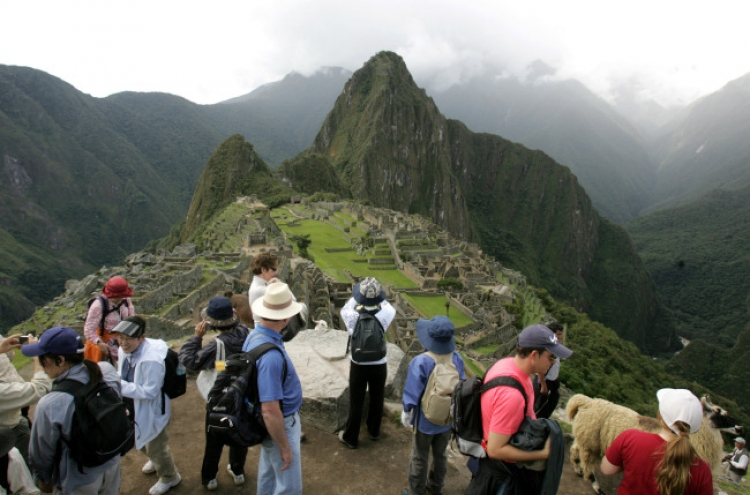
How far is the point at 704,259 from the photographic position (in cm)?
12925

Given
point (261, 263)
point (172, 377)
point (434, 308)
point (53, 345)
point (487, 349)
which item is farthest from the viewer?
point (434, 308)

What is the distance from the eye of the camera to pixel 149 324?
36.1 feet

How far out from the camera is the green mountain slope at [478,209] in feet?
442

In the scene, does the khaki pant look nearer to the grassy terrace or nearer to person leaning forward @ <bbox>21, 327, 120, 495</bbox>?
person leaning forward @ <bbox>21, 327, 120, 495</bbox>

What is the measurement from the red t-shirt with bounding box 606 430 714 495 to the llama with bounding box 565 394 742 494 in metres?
1.82

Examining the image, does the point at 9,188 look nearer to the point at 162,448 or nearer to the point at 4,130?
the point at 4,130

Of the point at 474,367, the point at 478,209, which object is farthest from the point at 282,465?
the point at 478,209

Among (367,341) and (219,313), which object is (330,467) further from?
(219,313)

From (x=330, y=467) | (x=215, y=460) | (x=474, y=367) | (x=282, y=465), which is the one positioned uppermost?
(x=282, y=465)

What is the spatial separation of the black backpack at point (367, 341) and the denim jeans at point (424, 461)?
1.06m

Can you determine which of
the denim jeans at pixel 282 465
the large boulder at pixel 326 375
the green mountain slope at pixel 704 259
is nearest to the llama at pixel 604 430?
the large boulder at pixel 326 375

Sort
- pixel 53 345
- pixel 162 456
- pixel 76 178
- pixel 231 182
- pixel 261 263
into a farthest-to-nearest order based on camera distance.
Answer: pixel 76 178, pixel 231 182, pixel 261 263, pixel 162 456, pixel 53 345

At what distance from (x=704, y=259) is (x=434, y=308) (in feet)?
444

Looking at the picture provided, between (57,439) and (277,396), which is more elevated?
(277,396)
